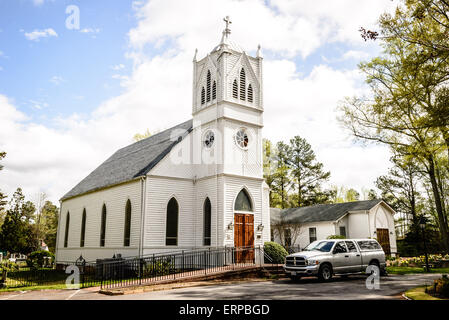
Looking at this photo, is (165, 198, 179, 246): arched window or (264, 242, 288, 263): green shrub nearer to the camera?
(264, 242, 288, 263): green shrub

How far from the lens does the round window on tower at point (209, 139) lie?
23.9 metres

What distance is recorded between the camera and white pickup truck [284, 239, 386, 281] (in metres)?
16.6

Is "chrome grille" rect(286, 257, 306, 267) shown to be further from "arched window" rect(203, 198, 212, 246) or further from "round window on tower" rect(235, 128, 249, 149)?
"round window on tower" rect(235, 128, 249, 149)

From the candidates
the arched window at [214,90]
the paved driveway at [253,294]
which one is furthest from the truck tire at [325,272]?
the arched window at [214,90]

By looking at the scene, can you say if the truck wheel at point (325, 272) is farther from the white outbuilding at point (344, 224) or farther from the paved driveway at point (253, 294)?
the white outbuilding at point (344, 224)

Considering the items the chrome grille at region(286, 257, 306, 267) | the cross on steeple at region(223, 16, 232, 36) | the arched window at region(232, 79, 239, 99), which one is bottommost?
the chrome grille at region(286, 257, 306, 267)

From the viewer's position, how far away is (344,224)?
36.5 meters

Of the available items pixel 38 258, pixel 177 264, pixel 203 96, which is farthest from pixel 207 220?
pixel 38 258

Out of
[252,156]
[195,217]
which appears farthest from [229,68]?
[195,217]

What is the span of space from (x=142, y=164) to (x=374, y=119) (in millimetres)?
15395

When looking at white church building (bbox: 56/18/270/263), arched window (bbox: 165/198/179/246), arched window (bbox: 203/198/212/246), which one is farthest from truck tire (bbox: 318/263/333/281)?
arched window (bbox: 165/198/179/246)

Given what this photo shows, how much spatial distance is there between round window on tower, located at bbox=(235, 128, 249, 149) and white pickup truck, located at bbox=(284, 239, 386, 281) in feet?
27.3

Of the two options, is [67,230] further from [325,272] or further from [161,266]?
[325,272]
